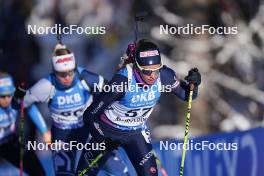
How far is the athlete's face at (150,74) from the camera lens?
22.3 feet

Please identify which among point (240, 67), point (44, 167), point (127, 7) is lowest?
point (44, 167)

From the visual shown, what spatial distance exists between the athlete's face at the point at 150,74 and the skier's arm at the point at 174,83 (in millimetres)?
232

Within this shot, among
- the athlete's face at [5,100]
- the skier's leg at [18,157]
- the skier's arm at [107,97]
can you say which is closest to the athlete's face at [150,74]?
the skier's arm at [107,97]

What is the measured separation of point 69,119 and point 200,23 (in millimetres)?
2005

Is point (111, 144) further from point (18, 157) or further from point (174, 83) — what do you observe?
point (18, 157)

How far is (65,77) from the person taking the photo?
25.6 ft

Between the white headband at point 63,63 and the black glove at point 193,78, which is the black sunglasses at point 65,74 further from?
the black glove at point 193,78

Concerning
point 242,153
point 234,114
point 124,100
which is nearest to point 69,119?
point 124,100

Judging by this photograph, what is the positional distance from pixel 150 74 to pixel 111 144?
0.86 meters

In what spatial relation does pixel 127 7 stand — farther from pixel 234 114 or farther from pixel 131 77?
pixel 131 77

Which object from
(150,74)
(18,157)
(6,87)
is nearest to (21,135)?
(18,157)

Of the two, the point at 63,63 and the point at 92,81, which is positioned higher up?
the point at 63,63

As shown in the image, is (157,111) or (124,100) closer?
(124,100)

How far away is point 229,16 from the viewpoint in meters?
9.38
